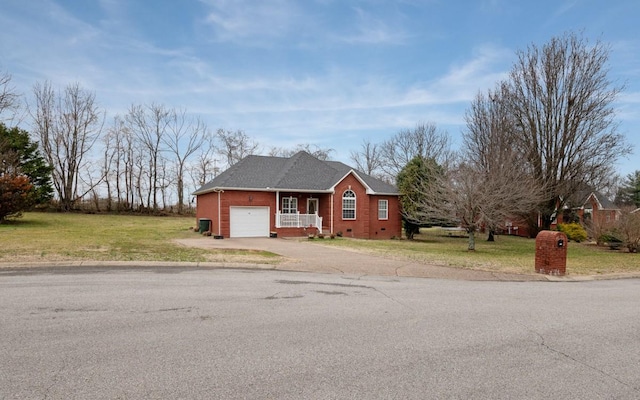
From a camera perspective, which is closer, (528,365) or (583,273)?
(528,365)

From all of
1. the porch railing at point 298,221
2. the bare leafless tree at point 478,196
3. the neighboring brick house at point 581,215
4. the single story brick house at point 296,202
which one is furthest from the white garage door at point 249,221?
the neighboring brick house at point 581,215

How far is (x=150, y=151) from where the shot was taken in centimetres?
5244

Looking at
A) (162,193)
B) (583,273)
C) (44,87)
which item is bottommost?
(583,273)

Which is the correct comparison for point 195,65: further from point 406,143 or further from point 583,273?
point 406,143

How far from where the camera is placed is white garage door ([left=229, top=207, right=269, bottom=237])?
83.9ft

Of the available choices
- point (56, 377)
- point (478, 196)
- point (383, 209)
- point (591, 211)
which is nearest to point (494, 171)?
point (478, 196)

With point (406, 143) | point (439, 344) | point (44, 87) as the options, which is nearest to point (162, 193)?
point (44, 87)

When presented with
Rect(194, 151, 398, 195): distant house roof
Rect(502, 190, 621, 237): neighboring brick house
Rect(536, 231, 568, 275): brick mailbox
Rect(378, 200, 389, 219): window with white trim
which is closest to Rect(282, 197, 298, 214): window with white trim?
Rect(194, 151, 398, 195): distant house roof

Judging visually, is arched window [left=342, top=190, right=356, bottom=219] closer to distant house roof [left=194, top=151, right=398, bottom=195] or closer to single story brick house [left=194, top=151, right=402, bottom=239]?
single story brick house [left=194, top=151, right=402, bottom=239]

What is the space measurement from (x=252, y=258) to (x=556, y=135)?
2513 cm

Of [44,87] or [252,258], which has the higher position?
[44,87]

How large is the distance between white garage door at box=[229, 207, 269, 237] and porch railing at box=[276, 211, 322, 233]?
2.69 ft

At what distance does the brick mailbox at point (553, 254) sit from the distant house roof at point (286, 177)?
16.3 meters

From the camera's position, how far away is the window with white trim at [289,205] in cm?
2760
